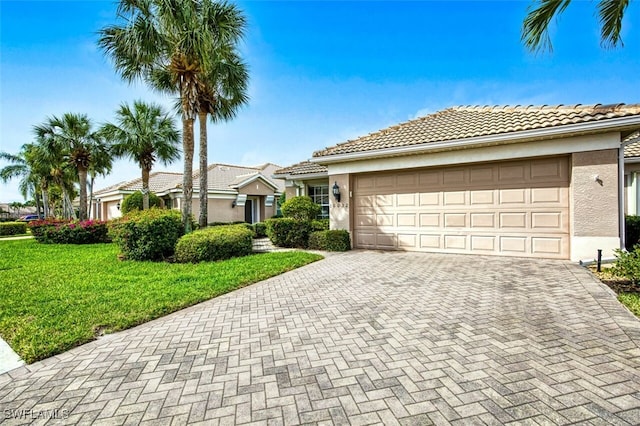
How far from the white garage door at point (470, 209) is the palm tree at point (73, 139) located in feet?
61.6

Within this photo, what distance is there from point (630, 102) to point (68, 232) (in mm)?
24044

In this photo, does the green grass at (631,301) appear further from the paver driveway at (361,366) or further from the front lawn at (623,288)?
the paver driveway at (361,366)

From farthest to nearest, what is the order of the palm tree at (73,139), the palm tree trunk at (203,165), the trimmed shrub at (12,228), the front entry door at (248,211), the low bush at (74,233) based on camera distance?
the trimmed shrub at (12,228)
the front entry door at (248,211)
the palm tree at (73,139)
the low bush at (74,233)
the palm tree trunk at (203,165)

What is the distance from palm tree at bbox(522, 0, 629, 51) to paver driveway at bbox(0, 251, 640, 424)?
210 inches

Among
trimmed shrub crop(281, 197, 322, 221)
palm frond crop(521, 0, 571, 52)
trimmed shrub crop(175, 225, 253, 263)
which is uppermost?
palm frond crop(521, 0, 571, 52)

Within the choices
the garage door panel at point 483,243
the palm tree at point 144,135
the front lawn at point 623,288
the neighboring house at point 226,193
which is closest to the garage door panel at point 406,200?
the garage door panel at point 483,243

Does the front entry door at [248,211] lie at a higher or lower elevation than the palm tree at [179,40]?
lower

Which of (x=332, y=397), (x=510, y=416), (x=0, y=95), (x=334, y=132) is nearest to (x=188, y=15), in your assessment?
(x=0, y=95)

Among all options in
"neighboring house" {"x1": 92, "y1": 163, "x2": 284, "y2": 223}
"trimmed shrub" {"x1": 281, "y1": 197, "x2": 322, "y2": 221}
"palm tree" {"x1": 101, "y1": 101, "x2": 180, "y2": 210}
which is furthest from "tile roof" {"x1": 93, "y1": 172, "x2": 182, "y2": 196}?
"trimmed shrub" {"x1": 281, "y1": 197, "x2": 322, "y2": 221}

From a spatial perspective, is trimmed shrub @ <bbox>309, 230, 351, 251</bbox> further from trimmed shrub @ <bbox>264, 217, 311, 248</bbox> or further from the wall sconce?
the wall sconce

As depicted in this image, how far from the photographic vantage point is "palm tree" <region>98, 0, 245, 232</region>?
10625 millimetres

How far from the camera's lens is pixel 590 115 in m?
7.61

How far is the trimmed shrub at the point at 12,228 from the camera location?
24.9 metres

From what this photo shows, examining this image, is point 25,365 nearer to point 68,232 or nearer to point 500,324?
point 500,324
